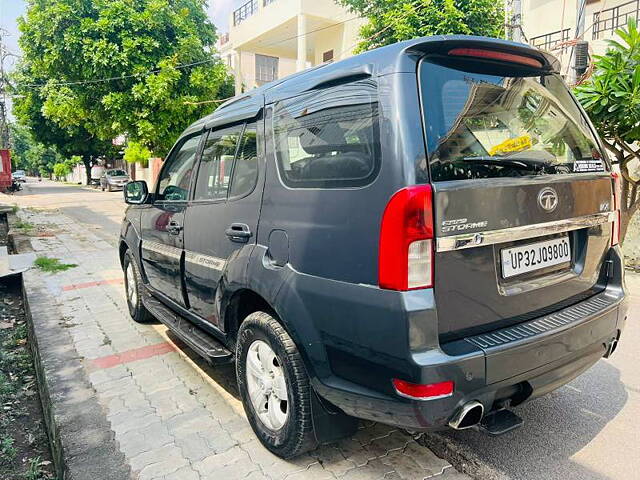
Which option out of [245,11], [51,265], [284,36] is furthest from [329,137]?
[245,11]

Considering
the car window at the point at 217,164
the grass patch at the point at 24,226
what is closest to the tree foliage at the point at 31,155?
the grass patch at the point at 24,226

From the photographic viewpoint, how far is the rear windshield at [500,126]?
198 centimetres

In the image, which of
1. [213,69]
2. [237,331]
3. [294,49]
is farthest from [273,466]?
[294,49]

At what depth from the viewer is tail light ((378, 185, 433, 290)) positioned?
6.01 feet

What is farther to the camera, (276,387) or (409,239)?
(276,387)

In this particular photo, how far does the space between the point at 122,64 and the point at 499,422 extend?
13476 millimetres

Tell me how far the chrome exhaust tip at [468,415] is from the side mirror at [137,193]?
3226 mm

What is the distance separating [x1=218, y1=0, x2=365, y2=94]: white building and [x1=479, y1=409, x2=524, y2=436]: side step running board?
15.9 m

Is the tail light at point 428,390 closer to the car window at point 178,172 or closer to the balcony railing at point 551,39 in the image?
the car window at point 178,172

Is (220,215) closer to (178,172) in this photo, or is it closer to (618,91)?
(178,172)

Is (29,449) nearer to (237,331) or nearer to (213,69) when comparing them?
(237,331)

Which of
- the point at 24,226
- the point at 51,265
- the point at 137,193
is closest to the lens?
the point at 137,193

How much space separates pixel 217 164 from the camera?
3.19m

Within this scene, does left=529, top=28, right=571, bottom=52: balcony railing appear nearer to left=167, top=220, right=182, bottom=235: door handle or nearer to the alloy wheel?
left=167, top=220, right=182, bottom=235: door handle
